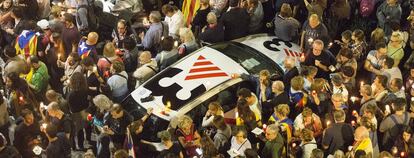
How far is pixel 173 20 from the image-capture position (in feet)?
45.6

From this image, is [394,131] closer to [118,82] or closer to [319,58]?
[319,58]

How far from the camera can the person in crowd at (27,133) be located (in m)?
10.8

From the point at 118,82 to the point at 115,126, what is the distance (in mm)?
1203

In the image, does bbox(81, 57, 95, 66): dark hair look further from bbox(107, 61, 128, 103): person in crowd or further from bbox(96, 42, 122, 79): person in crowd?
bbox(107, 61, 128, 103): person in crowd

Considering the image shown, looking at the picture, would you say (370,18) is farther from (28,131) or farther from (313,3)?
(28,131)

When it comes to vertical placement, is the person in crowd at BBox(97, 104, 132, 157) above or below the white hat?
below

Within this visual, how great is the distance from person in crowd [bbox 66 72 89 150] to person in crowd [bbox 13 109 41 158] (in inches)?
34.4

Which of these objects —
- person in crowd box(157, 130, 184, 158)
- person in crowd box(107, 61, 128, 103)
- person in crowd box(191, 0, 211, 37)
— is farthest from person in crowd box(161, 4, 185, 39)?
person in crowd box(157, 130, 184, 158)

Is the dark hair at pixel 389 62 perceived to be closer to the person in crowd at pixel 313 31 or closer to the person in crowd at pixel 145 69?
the person in crowd at pixel 313 31

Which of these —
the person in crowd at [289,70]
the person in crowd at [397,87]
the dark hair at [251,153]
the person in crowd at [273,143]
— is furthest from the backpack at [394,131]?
the dark hair at [251,153]

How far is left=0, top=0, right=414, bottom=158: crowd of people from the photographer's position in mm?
10570

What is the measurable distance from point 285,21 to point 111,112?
4.19 meters

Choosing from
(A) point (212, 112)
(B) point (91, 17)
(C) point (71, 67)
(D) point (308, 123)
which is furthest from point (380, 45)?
(B) point (91, 17)

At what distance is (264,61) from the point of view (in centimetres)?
1246
